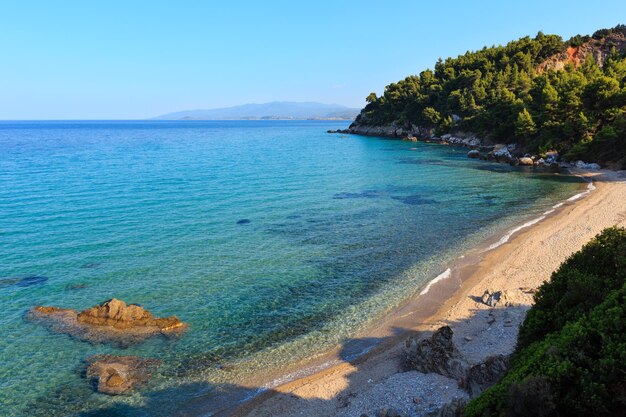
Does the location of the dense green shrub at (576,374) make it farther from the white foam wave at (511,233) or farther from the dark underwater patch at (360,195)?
the dark underwater patch at (360,195)

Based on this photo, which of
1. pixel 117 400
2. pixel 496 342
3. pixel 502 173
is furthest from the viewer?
pixel 502 173

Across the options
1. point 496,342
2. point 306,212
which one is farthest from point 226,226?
point 496,342

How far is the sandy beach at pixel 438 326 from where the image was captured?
12.9 metres

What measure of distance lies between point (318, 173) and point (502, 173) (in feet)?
83.3

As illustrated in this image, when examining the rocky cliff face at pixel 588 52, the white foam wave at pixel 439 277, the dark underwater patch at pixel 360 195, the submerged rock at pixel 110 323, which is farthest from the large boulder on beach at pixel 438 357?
the rocky cliff face at pixel 588 52

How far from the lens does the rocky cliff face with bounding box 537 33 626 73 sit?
120 m

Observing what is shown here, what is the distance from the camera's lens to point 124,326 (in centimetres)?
1742

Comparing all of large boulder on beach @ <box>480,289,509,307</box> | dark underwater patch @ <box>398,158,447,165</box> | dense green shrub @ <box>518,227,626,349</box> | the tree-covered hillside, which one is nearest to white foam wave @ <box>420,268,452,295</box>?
large boulder on beach @ <box>480,289,509,307</box>

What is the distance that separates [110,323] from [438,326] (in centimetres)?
1398

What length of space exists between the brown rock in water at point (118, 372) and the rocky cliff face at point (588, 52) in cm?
13429

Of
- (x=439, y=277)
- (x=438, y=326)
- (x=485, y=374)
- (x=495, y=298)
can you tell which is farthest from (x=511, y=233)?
(x=485, y=374)

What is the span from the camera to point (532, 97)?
8456 centimetres

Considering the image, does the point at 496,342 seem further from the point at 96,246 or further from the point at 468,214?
the point at 96,246

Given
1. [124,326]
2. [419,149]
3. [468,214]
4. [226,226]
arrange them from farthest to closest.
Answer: [419,149] → [468,214] → [226,226] → [124,326]
